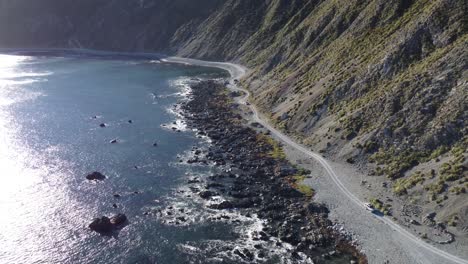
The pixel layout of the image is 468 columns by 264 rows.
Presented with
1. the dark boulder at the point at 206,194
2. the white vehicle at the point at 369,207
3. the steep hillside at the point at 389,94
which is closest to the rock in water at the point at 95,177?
the dark boulder at the point at 206,194

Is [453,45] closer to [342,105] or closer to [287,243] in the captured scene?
[342,105]

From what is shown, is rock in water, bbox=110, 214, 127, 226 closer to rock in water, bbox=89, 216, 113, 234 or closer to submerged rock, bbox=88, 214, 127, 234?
submerged rock, bbox=88, 214, 127, 234

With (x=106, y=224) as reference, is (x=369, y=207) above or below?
above

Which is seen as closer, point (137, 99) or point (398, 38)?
point (398, 38)

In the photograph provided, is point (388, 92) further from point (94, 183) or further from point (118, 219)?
point (94, 183)

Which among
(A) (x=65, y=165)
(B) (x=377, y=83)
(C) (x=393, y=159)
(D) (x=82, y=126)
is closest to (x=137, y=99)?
(D) (x=82, y=126)

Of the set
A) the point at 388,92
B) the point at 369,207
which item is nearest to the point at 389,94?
the point at 388,92

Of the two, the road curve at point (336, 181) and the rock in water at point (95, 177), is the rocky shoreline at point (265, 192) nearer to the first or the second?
the road curve at point (336, 181)
